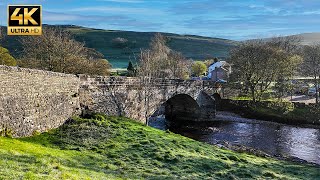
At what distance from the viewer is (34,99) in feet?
70.7

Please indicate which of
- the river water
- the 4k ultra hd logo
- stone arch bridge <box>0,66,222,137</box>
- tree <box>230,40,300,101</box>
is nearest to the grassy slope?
stone arch bridge <box>0,66,222,137</box>

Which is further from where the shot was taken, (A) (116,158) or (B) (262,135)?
(B) (262,135)

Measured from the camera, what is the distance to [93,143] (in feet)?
71.8

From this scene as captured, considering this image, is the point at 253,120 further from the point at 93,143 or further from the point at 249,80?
the point at 93,143

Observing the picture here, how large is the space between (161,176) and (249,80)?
49.7m

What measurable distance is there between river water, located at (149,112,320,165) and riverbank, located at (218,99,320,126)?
2.73m

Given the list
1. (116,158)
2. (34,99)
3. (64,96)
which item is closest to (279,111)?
(64,96)

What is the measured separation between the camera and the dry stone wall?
1831cm

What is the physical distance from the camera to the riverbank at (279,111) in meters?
54.6

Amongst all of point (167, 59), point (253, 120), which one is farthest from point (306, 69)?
point (167, 59)

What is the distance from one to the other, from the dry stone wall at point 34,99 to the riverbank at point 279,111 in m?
37.8

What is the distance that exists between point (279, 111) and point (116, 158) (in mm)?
43962

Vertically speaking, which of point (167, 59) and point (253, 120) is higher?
point (167, 59)

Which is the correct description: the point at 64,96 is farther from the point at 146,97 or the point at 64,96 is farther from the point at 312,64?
the point at 312,64
